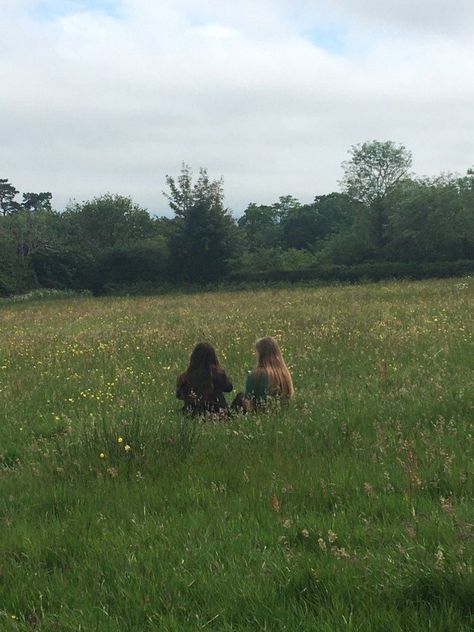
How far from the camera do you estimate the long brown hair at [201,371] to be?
7145 millimetres

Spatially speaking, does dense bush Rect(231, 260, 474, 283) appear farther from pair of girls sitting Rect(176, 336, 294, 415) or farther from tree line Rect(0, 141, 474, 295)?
pair of girls sitting Rect(176, 336, 294, 415)

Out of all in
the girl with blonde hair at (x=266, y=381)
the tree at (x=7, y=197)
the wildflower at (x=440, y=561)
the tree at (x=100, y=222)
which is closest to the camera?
the wildflower at (x=440, y=561)

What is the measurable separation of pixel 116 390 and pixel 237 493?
5332mm

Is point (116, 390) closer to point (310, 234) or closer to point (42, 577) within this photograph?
point (42, 577)

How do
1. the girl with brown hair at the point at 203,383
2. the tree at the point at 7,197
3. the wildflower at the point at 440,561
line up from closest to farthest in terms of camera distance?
the wildflower at the point at 440,561 → the girl with brown hair at the point at 203,383 → the tree at the point at 7,197

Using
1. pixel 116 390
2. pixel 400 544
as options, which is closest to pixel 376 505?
pixel 400 544

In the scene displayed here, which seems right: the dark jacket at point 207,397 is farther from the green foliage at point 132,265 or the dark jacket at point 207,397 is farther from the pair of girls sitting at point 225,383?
the green foliage at point 132,265

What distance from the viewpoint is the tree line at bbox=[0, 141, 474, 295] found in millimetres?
43062

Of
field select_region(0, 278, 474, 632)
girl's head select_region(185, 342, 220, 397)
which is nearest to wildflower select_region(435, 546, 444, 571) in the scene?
field select_region(0, 278, 474, 632)

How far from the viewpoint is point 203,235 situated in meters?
44.4

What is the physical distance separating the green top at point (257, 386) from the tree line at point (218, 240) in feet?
113

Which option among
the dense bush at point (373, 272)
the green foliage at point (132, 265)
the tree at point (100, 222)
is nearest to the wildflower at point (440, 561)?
the dense bush at point (373, 272)

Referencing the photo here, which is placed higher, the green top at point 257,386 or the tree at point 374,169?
the tree at point 374,169

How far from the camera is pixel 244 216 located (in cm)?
8881
